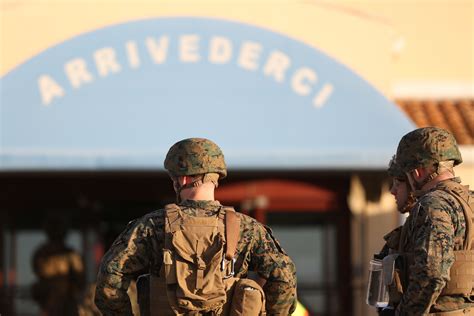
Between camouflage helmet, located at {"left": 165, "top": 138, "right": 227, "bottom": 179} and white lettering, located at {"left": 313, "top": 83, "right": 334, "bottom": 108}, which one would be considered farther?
white lettering, located at {"left": 313, "top": 83, "right": 334, "bottom": 108}

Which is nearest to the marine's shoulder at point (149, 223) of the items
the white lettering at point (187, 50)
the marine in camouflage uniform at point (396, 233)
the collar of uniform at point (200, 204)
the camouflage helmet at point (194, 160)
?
the collar of uniform at point (200, 204)

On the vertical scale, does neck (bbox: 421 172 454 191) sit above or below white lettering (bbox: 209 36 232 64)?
below

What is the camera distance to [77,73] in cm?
1200

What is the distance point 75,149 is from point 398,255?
20.9ft

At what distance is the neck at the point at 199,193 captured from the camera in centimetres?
581

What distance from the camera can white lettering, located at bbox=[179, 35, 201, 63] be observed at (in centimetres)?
1216

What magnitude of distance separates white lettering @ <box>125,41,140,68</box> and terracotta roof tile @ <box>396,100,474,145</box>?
156 inches

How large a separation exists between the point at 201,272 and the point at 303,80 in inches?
268

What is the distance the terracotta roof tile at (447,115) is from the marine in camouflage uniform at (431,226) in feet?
25.8

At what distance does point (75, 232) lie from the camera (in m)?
14.0

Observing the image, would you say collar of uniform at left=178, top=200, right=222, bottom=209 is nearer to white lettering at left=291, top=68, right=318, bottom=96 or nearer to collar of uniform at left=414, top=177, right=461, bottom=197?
collar of uniform at left=414, top=177, right=461, bottom=197

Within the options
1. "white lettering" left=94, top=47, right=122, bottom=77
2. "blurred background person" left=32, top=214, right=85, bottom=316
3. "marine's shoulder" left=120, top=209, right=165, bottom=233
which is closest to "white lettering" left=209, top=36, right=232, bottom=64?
"white lettering" left=94, top=47, right=122, bottom=77

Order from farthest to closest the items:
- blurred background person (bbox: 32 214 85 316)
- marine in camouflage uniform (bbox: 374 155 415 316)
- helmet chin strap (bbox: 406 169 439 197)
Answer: blurred background person (bbox: 32 214 85 316)
helmet chin strap (bbox: 406 169 439 197)
marine in camouflage uniform (bbox: 374 155 415 316)

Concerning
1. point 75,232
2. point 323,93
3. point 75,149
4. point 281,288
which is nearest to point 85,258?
point 75,232
